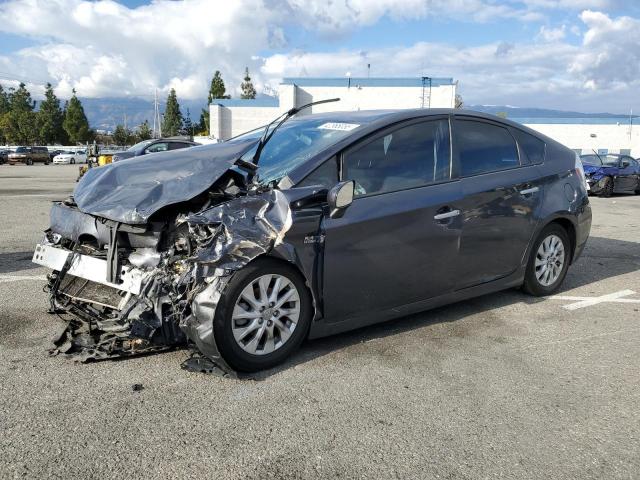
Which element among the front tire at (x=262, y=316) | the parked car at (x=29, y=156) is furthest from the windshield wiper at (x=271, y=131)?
the parked car at (x=29, y=156)

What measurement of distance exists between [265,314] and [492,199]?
2226mm

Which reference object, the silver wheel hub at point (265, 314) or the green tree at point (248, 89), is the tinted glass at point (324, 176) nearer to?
the silver wheel hub at point (265, 314)

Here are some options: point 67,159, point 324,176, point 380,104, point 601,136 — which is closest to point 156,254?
point 324,176

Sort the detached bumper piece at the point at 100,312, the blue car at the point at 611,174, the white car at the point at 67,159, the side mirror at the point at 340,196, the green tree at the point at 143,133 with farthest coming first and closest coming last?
1. the green tree at the point at 143,133
2. the white car at the point at 67,159
3. the blue car at the point at 611,174
4. the side mirror at the point at 340,196
5. the detached bumper piece at the point at 100,312

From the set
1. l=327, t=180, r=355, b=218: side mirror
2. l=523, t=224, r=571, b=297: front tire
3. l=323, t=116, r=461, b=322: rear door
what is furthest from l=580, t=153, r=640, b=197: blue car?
l=327, t=180, r=355, b=218: side mirror

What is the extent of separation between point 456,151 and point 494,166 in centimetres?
48

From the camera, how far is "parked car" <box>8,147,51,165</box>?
138 feet

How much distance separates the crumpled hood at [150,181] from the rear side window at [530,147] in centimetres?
244

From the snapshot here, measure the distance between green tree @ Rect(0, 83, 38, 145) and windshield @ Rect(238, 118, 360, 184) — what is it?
79.9 meters

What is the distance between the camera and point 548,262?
5277 millimetres

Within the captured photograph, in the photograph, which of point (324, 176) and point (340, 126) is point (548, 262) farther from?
point (324, 176)

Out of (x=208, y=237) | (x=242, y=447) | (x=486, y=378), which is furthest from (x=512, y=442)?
(x=208, y=237)

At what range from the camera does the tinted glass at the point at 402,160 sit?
3.94 meters

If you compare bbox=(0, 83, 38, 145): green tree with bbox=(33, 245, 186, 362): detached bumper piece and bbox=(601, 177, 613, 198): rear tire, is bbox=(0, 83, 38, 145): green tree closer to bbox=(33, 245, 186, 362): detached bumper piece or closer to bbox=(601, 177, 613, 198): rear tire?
bbox=(601, 177, 613, 198): rear tire
